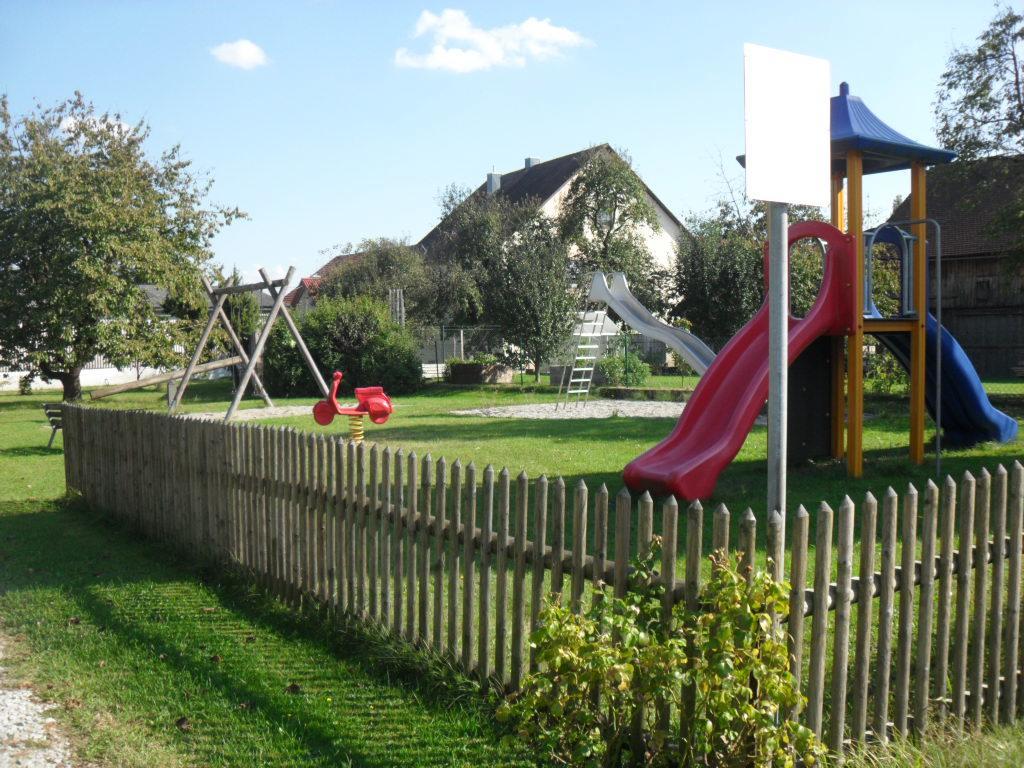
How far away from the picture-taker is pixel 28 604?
19.4 ft

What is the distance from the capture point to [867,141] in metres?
10.1

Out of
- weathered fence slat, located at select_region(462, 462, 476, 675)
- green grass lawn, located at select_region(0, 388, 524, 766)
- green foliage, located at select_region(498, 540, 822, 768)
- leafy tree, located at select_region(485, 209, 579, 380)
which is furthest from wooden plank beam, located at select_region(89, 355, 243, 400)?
green foliage, located at select_region(498, 540, 822, 768)

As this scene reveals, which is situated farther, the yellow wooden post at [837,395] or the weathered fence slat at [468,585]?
the yellow wooden post at [837,395]

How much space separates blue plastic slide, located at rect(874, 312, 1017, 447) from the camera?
36.5 feet

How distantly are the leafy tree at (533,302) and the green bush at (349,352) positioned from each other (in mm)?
2970

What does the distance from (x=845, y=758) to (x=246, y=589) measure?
4.07 m

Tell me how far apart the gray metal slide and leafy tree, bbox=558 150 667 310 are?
2324 cm

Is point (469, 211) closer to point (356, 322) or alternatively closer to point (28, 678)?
point (356, 322)

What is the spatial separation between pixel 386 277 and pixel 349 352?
37.2 ft

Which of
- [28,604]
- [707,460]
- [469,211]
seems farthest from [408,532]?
[469,211]

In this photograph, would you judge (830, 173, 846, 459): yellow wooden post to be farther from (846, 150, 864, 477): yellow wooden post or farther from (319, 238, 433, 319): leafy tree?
(319, 238, 433, 319): leafy tree

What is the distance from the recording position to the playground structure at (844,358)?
27.9 feet

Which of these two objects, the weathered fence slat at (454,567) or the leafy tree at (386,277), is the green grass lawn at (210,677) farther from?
the leafy tree at (386,277)

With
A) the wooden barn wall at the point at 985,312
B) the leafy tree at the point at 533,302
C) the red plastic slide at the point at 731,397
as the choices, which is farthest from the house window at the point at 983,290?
the red plastic slide at the point at 731,397
